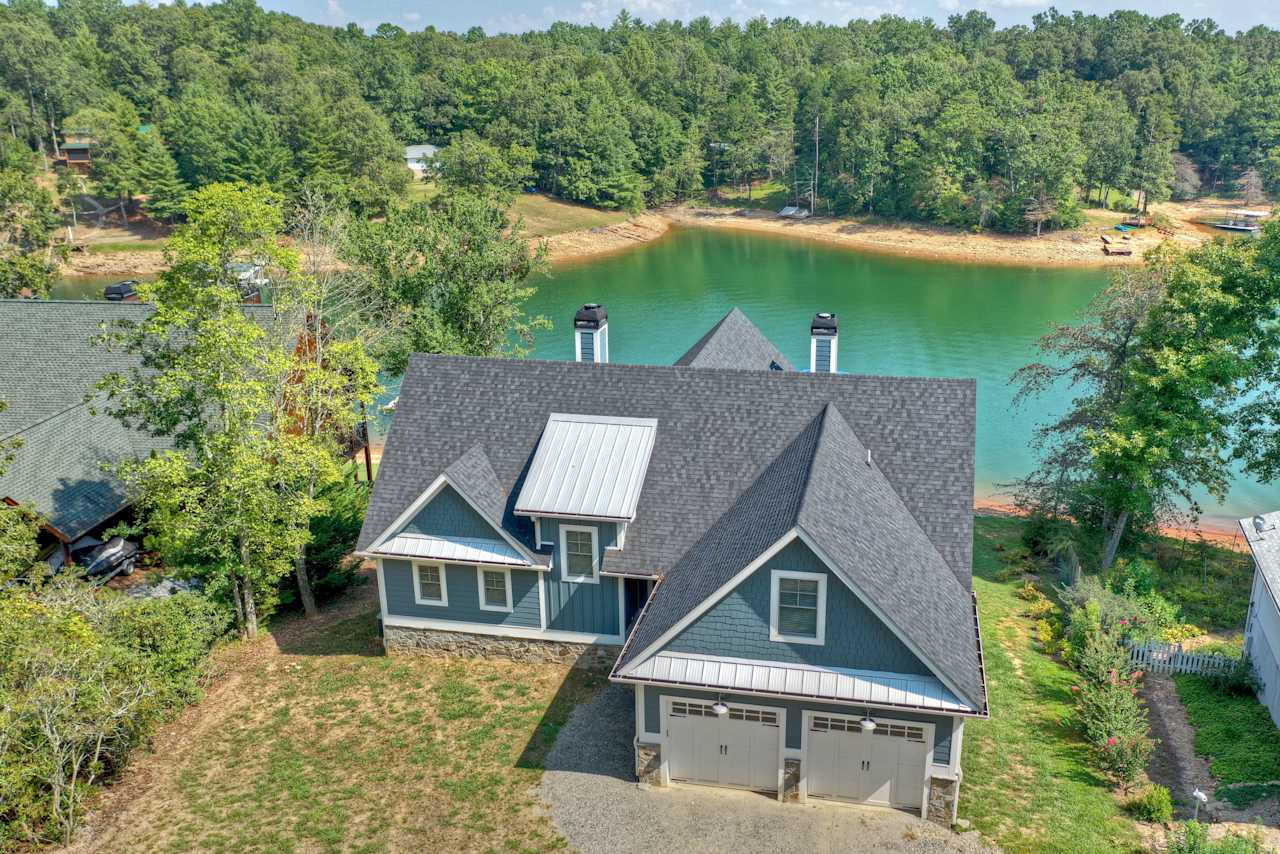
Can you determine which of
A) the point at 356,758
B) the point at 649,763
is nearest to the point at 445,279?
the point at 356,758

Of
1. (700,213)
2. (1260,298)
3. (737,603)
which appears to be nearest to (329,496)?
(737,603)

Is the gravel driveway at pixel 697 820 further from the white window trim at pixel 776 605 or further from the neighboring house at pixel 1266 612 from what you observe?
the neighboring house at pixel 1266 612

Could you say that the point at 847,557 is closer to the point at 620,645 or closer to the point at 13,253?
the point at 620,645

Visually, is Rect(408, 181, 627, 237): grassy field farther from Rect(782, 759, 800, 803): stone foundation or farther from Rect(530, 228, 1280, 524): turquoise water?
Rect(782, 759, 800, 803): stone foundation

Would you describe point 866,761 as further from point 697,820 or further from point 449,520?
point 449,520

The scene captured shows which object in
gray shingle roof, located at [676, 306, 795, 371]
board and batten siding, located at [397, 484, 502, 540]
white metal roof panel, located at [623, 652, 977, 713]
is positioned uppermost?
gray shingle roof, located at [676, 306, 795, 371]

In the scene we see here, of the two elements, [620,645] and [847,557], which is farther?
[620,645]

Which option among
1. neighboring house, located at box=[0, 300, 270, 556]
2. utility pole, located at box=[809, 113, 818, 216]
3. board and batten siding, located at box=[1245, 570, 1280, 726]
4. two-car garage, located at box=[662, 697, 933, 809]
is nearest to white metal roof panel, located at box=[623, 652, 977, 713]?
two-car garage, located at box=[662, 697, 933, 809]
